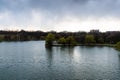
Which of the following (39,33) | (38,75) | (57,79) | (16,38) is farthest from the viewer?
(39,33)

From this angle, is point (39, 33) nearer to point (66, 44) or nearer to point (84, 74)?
point (66, 44)

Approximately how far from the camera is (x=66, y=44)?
9075 cm

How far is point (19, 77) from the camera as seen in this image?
26.3 meters

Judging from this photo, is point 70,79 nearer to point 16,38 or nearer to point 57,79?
point 57,79

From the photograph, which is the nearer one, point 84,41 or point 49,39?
point 49,39

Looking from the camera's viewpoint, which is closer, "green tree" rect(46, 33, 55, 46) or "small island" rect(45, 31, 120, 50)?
"green tree" rect(46, 33, 55, 46)

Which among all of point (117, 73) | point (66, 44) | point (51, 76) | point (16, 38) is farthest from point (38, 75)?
point (16, 38)

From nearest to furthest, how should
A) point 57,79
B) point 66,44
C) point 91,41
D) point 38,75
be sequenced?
point 57,79, point 38,75, point 66,44, point 91,41

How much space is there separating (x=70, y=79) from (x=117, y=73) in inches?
286

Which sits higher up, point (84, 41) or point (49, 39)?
point (49, 39)

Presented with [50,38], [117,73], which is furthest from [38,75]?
[50,38]

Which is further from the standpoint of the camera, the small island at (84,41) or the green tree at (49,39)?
the small island at (84,41)

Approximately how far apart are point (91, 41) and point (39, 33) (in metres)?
93.1

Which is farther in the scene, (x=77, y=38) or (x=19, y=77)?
(x=77, y=38)
